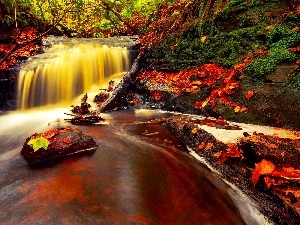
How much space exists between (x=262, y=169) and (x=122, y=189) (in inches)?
84.2

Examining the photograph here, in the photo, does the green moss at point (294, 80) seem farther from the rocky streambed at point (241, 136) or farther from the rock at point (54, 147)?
the rock at point (54, 147)

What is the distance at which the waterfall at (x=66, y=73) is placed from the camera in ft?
32.3

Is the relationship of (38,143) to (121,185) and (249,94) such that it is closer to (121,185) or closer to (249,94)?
(121,185)

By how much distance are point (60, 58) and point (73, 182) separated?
849cm

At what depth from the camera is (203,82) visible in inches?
314

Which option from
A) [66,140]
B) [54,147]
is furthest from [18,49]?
[54,147]

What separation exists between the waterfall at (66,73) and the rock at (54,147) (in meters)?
4.76

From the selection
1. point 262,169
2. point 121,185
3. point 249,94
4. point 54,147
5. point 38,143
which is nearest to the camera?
point 262,169

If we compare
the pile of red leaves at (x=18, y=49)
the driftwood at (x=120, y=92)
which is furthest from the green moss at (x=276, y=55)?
the pile of red leaves at (x=18, y=49)

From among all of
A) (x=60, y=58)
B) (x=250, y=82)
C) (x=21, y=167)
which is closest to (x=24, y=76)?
(x=60, y=58)

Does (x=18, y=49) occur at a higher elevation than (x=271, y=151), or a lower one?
higher

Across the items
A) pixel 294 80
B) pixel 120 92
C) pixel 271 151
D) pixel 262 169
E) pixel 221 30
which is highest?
pixel 221 30

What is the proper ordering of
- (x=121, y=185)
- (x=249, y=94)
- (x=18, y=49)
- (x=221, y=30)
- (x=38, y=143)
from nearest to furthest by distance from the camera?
1. (x=121, y=185)
2. (x=38, y=143)
3. (x=249, y=94)
4. (x=221, y=30)
5. (x=18, y=49)

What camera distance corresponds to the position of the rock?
16.0 ft
